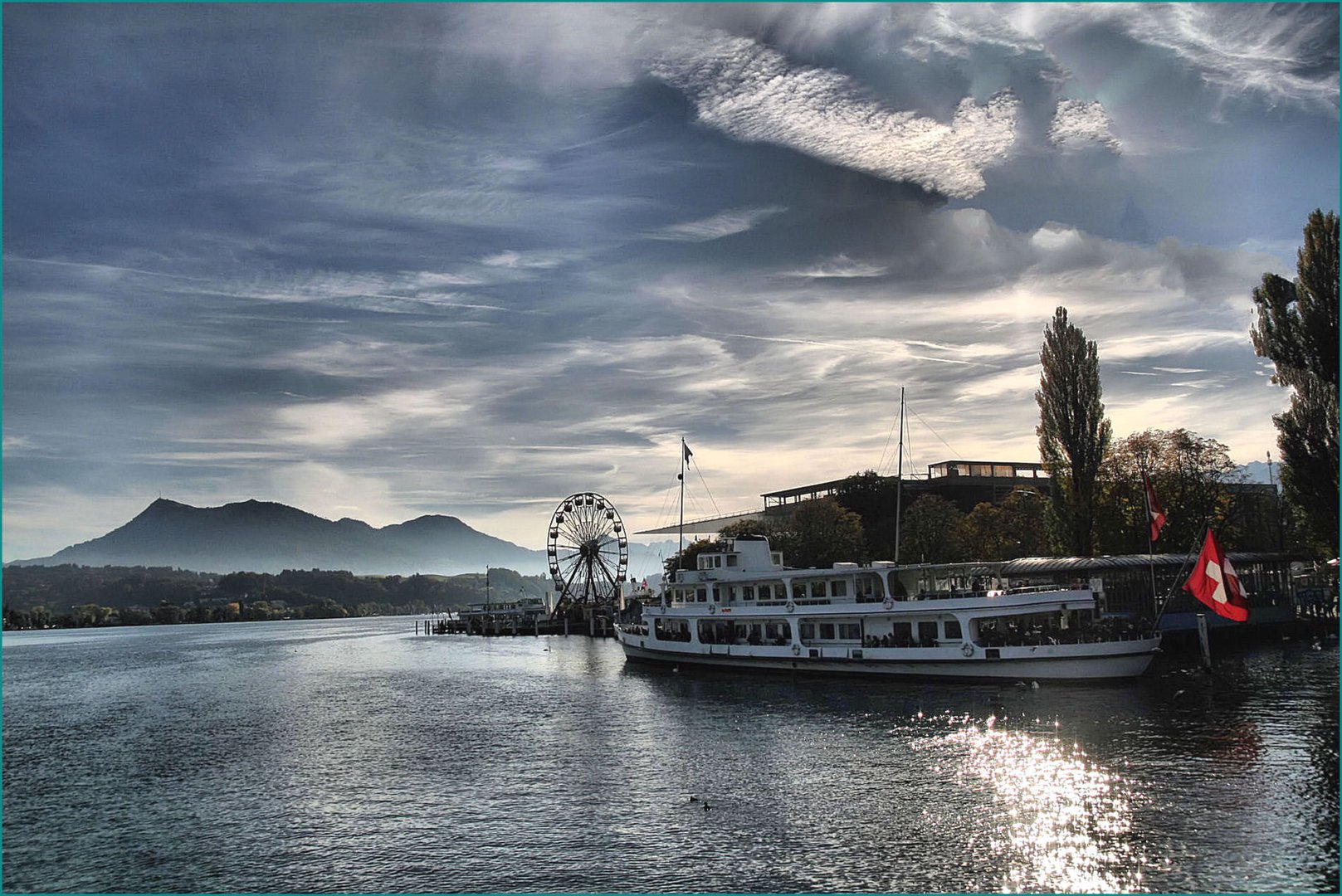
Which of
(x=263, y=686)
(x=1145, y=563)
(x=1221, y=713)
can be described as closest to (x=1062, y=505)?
(x=1145, y=563)

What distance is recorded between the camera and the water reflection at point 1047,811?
22.7 meters

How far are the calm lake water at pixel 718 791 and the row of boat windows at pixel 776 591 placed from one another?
6240 millimetres

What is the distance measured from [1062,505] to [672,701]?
41765 mm

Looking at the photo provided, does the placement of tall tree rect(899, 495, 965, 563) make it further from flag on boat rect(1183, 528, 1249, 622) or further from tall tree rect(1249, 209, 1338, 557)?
flag on boat rect(1183, 528, 1249, 622)

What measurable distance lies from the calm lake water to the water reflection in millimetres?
114

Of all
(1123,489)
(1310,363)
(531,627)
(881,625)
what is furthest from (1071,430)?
(531,627)

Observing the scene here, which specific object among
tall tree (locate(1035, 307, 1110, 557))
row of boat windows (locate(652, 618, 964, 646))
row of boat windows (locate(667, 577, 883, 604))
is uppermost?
tall tree (locate(1035, 307, 1110, 557))

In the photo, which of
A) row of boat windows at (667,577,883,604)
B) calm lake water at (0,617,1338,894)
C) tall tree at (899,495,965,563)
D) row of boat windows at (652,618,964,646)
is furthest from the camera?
tall tree at (899,495,965,563)

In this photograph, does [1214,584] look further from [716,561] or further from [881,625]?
[716,561]

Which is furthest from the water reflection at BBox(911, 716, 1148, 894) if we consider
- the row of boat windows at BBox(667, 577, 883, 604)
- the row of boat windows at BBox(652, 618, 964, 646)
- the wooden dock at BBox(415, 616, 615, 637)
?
the wooden dock at BBox(415, 616, 615, 637)

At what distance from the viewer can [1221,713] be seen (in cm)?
4131

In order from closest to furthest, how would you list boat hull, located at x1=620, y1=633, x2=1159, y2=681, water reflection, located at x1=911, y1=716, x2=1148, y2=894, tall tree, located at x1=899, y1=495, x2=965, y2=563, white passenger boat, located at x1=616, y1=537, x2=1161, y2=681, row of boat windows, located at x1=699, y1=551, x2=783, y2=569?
water reflection, located at x1=911, y1=716, x2=1148, y2=894
boat hull, located at x1=620, y1=633, x2=1159, y2=681
white passenger boat, located at x1=616, y1=537, x2=1161, y2=681
row of boat windows, located at x1=699, y1=551, x2=783, y2=569
tall tree, located at x1=899, y1=495, x2=965, y2=563

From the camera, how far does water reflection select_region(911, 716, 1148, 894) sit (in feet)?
74.5

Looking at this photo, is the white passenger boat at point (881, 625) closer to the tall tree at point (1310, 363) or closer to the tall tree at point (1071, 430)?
the tall tree at point (1071, 430)
